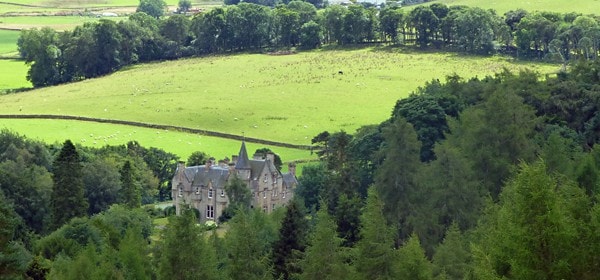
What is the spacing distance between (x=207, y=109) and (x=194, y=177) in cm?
3869

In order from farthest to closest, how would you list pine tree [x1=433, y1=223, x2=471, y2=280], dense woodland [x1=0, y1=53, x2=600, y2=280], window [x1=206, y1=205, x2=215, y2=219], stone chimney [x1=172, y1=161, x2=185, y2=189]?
1. stone chimney [x1=172, y1=161, x2=185, y2=189]
2. window [x1=206, y1=205, x2=215, y2=219]
3. pine tree [x1=433, y1=223, x2=471, y2=280]
4. dense woodland [x1=0, y1=53, x2=600, y2=280]

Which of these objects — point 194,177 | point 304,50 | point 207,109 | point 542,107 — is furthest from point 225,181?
point 304,50

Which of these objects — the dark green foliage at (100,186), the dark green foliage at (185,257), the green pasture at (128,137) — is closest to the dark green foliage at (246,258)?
the dark green foliage at (185,257)

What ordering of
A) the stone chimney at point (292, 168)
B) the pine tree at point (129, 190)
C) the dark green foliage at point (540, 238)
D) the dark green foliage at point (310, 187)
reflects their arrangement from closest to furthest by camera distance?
the dark green foliage at point (540, 238) → the pine tree at point (129, 190) → the dark green foliage at point (310, 187) → the stone chimney at point (292, 168)

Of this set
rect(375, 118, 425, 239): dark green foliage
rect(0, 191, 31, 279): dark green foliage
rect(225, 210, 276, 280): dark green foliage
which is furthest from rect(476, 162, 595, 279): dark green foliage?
rect(375, 118, 425, 239): dark green foliage

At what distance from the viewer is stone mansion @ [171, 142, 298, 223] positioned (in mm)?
97438

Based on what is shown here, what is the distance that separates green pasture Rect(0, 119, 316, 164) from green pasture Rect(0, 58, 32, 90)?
108 feet

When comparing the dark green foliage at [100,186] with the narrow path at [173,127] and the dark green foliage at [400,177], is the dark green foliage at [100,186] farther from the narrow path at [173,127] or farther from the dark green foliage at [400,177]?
the dark green foliage at [400,177]

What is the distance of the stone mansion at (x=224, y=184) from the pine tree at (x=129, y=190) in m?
4.27

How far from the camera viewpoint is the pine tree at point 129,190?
92.8 m

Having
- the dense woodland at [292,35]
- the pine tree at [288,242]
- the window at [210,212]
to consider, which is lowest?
the window at [210,212]

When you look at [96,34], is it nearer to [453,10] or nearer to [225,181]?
[453,10]

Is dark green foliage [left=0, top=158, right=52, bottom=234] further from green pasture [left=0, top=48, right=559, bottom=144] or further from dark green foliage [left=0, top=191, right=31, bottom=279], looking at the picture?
green pasture [left=0, top=48, right=559, bottom=144]

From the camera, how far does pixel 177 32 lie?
193125 millimetres
